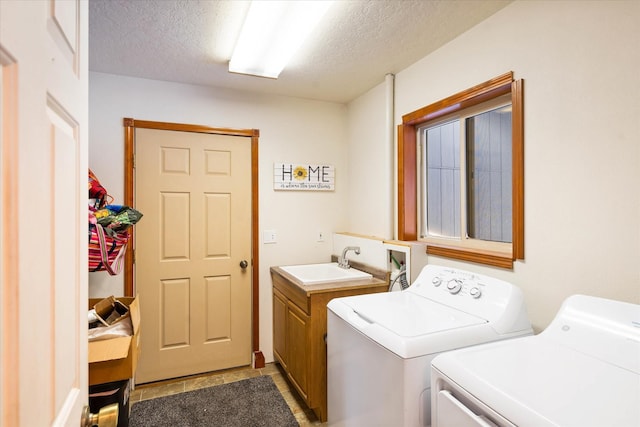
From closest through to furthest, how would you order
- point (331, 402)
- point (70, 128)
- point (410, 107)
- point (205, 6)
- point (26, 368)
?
point (26, 368) → point (70, 128) → point (205, 6) → point (331, 402) → point (410, 107)

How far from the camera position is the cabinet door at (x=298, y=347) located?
2281 mm

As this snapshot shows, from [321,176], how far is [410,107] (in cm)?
108

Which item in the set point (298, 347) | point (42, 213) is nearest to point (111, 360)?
point (42, 213)

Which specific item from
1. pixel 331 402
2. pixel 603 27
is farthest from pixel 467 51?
pixel 331 402

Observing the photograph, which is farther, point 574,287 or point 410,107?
point 410,107

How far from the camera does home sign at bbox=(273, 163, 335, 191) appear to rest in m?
3.04

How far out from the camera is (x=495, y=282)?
5.18 feet

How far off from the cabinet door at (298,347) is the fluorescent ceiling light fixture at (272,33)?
1704 millimetres

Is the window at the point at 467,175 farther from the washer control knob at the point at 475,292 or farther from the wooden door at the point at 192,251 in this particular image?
the wooden door at the point at 192,251

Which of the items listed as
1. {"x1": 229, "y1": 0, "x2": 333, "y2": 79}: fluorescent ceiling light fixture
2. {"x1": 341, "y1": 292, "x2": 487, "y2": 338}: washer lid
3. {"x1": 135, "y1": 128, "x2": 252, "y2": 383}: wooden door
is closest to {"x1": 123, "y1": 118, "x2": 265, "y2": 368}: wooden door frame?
{"x1": 135, "y1": 128, "x2": 252, "y2": 383}: wooden door

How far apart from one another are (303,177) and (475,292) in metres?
1.91

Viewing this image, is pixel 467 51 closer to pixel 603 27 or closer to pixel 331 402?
pixel 603 27

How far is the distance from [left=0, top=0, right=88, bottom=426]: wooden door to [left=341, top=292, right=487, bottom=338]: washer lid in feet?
3.57

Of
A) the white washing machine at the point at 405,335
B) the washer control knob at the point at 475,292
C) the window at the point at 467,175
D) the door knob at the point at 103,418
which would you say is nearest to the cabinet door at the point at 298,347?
the white washing machine at the point at 405,335
